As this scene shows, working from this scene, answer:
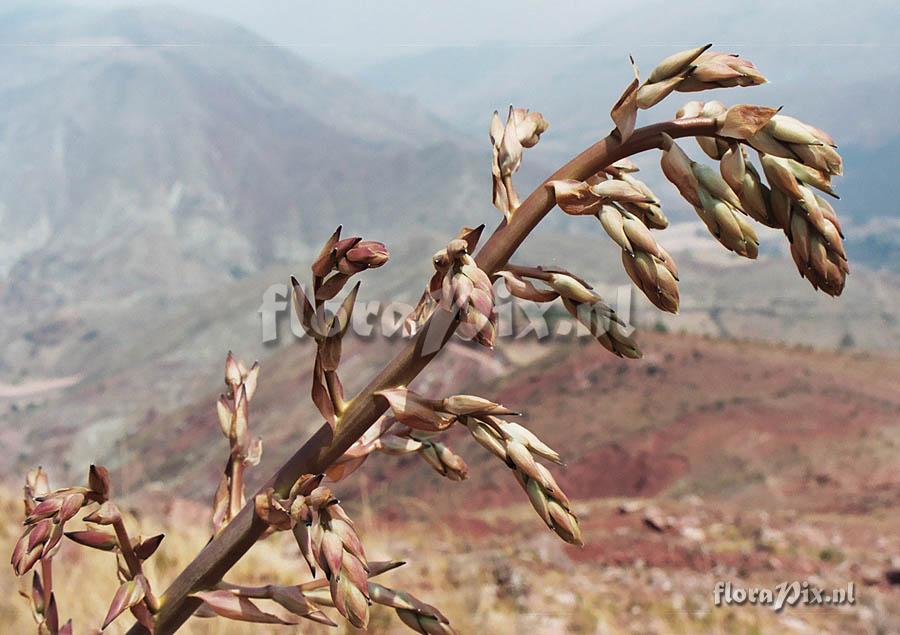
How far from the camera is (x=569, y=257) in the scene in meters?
135

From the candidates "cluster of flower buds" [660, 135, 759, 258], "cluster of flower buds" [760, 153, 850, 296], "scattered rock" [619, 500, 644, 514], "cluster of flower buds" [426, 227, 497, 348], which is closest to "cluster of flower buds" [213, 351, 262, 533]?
"cluster of flower buds" [426, 227, 497, 348]

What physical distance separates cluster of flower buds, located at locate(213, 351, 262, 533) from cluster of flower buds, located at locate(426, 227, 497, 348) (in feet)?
2.01

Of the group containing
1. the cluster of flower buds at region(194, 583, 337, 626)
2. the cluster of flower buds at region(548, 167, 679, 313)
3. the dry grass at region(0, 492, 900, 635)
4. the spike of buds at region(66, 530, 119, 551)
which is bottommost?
the dry grass at region(0, 492, 900, 635)

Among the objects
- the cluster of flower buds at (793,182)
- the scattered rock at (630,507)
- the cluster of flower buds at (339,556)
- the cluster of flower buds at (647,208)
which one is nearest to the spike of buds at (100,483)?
the cluster of flower buds at (339,556)

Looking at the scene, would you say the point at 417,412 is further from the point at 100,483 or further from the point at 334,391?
the point at 100,483

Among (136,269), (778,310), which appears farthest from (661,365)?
(136,269)

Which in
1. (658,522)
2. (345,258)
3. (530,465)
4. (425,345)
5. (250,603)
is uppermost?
(345,258)

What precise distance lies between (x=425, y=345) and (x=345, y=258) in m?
0.18

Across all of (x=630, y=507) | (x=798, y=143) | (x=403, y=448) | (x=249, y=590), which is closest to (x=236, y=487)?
(x=249, y=590)

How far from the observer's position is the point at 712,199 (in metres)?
1.04

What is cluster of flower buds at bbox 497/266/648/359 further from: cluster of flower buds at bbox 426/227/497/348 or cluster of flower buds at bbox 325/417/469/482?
cluster of flower buds at bbox 325/417/469/482

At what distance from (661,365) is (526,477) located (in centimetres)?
3248

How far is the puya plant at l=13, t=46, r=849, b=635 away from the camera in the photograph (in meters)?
1.00

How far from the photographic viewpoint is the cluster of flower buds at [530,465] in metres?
1.07
